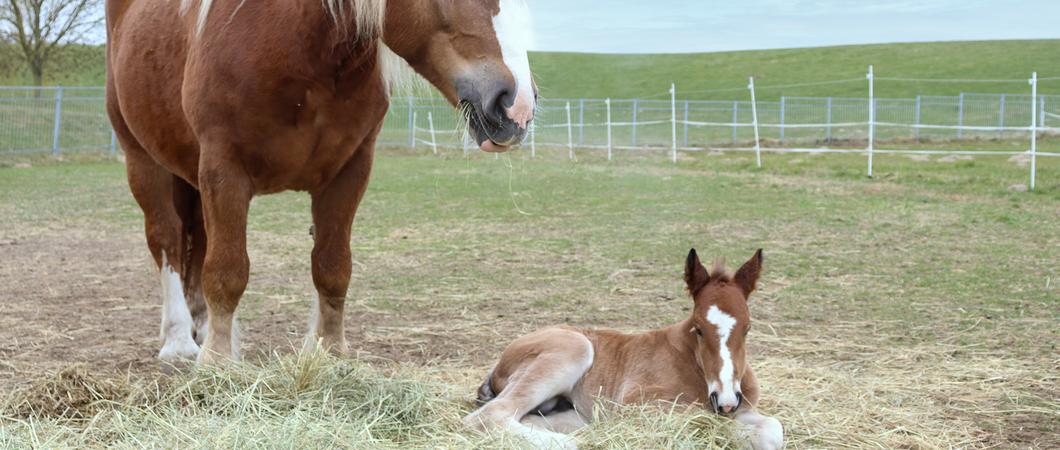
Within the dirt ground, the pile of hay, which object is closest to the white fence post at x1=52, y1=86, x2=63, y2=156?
the dirt ground

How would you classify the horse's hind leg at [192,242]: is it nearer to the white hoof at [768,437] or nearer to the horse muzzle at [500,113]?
the horse muzzle at [500,113]

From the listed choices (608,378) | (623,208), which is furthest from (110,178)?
(608,378)

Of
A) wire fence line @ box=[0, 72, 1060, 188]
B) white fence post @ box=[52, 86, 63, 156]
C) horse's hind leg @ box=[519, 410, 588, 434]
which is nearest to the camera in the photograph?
horse's hind leg @ box=[519, 410, 588, 434]

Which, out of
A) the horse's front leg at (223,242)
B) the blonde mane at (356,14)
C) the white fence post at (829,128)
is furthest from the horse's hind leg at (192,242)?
the white fence post at (829,128)

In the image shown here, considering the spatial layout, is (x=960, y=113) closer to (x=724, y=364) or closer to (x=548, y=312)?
(x=548, y=312)

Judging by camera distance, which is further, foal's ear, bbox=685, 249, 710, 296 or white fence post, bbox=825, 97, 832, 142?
white fence post, bbox=825, 97, 832, 142

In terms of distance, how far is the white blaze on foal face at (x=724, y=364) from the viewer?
3.62 m

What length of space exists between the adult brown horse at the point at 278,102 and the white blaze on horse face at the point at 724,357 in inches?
42.2

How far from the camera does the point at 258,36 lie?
13.3ft

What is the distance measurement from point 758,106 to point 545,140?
1556 cm

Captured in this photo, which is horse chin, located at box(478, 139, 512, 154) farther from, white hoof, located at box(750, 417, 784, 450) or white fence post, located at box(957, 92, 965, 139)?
white fence post, located at box(957, 92, 965, 139)

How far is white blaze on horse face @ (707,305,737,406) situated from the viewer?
11.9 ft

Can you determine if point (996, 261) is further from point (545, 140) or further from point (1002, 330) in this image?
point (545, 140)

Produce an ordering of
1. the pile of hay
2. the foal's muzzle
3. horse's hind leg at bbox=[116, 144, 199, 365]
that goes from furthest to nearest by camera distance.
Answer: horse's hind leg at bbox=[116, 144, 199, 365], the foal's muzzle, the pile of hay
